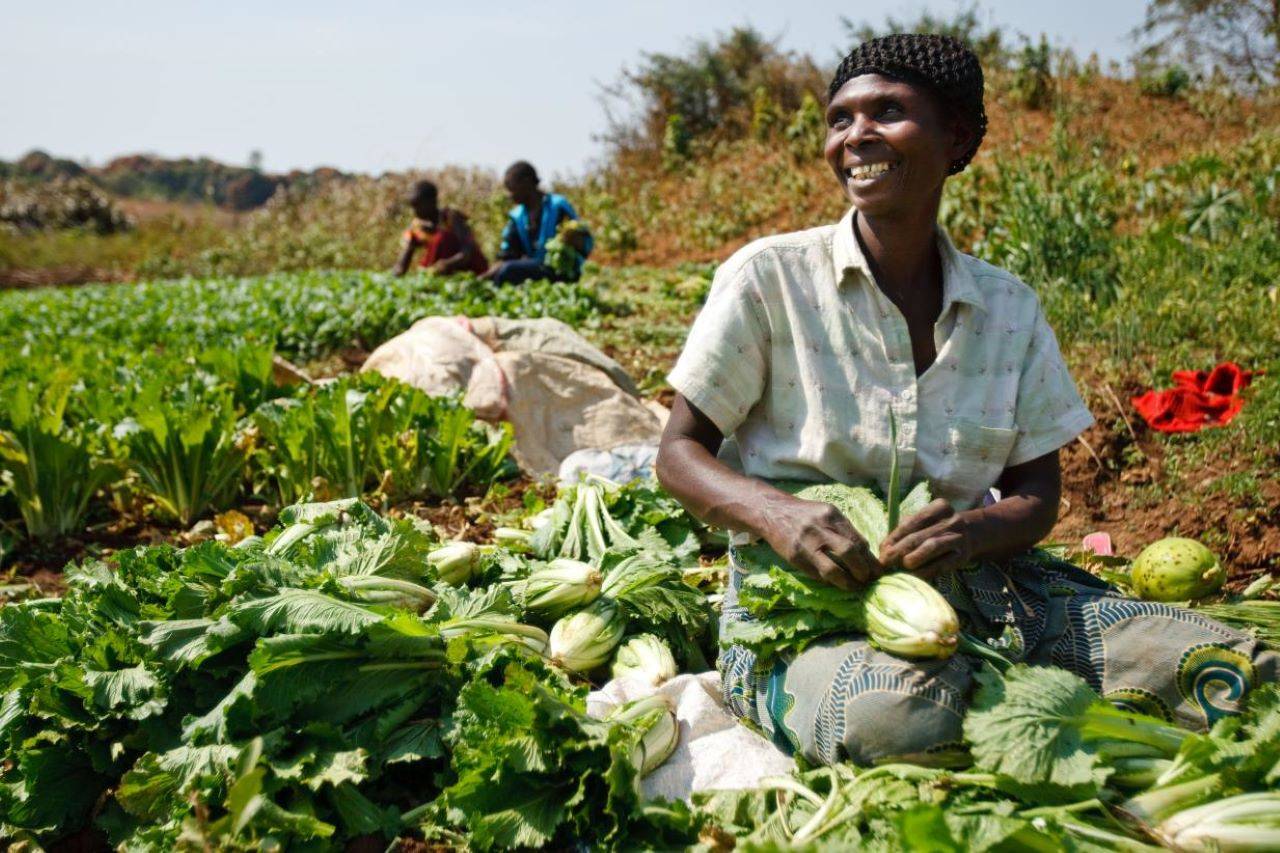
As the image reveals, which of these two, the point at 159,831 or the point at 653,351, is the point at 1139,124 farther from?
the point at 159,831

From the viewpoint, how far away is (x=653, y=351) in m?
7.76

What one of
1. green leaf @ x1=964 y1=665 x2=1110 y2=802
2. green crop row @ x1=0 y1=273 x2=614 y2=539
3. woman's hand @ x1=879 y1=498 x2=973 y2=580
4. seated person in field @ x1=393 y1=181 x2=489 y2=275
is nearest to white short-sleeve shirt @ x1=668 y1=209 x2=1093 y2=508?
woman's hand @ x1=879 y1=498 x2=973 y2=580

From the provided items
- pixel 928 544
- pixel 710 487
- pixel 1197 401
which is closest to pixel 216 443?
pixel 710 487

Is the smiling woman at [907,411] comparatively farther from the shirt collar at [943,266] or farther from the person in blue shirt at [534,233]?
the person in blue shirt at [534,233]

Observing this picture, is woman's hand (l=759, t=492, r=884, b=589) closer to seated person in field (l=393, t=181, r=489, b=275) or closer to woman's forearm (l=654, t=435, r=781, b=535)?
woman's forearm (l=654, t=435, r=781, b=535)

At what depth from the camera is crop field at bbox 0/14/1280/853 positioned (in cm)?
189

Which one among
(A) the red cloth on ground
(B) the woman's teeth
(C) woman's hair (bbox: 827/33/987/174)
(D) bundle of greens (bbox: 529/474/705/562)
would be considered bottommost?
(D) bundle of greens (bbox: 529/474/705/562)

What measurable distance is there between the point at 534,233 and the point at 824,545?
342 inches

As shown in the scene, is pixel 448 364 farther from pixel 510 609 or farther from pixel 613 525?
pixel 510 609

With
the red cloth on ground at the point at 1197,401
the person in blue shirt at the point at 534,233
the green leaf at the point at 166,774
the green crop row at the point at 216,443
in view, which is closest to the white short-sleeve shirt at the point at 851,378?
the green leaf at the point at 166,774

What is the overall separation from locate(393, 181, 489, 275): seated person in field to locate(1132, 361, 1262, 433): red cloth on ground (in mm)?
7717

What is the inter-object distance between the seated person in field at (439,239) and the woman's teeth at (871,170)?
897cm

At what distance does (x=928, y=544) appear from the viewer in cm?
208

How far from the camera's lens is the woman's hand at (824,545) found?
2.07m
